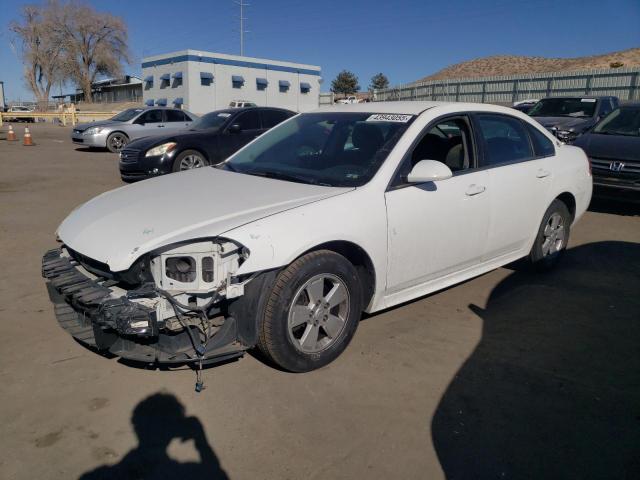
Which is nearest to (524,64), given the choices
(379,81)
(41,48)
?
(379,81)

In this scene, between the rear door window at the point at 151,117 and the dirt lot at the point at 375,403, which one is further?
the rear door window at the point at 151,117

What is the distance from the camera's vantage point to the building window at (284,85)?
46.6 metres

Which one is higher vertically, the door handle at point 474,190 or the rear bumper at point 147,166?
the door handle at point 474,190

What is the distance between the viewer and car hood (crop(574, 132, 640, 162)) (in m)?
7.50

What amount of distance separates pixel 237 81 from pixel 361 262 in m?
42.9

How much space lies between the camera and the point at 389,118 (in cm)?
394

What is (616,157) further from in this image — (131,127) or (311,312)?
(131,127)

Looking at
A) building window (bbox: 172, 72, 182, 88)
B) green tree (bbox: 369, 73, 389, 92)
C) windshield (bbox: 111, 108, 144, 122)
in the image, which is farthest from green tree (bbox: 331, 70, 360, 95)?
windshield (bbox: 111, 108, 144, 122)

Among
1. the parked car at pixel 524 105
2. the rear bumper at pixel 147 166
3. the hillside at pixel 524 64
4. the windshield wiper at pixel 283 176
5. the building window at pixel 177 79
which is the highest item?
the hillside at pixel 524 64

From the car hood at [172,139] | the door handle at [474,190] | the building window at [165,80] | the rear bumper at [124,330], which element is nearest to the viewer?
the rear bumper at [124,330]

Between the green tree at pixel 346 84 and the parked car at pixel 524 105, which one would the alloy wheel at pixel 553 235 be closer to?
the parked car at pixel 524 105

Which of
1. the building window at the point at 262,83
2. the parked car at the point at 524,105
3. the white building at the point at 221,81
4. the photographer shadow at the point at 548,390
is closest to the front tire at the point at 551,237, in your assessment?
the photographer shadow at the point at 548,390

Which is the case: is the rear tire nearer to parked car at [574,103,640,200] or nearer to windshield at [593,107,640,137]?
parked car at [574,103,640,200]

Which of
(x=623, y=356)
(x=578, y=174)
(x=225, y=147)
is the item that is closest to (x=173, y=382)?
(x=623, y=356)
